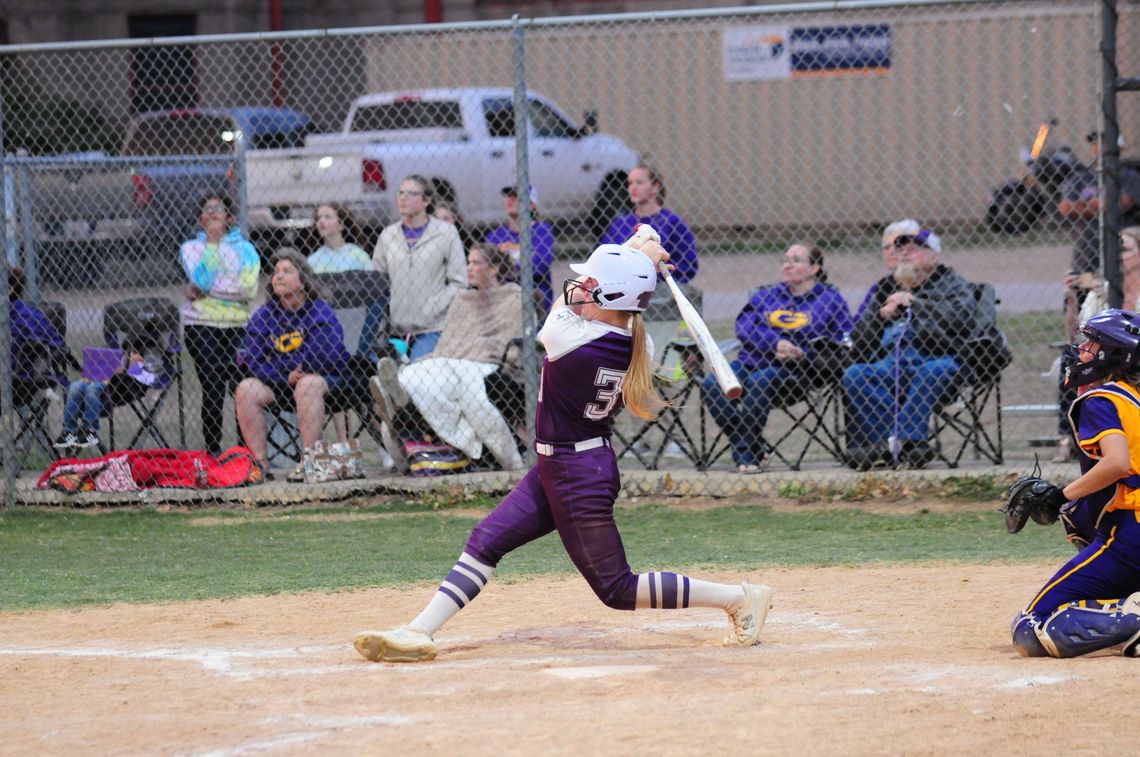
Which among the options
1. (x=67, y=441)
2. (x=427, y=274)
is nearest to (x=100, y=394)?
(x=67, y=441)

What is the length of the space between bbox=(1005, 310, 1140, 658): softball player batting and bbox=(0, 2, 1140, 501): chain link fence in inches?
65.8

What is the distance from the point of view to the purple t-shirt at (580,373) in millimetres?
5609

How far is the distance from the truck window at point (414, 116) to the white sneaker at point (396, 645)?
1036cm

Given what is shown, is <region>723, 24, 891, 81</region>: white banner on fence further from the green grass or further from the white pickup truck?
the green grass

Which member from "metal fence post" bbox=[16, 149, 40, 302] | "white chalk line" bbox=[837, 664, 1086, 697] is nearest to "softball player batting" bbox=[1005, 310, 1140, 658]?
"white chalk line" bbox=[837, 664, 1086, 697]

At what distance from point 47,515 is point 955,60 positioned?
12.3 metres

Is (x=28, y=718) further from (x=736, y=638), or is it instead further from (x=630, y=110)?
(x=630, y=110)

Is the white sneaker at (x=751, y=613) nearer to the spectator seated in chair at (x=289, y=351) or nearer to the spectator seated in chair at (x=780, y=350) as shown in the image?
the spectator seated in chair at (x=780, y=350)

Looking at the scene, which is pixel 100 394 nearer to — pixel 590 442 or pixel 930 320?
pixel 930 320

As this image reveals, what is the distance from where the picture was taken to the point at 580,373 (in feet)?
18.4

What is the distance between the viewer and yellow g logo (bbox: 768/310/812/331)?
9.52 m

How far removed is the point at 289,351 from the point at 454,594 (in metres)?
4.34

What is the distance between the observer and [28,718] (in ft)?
16.6

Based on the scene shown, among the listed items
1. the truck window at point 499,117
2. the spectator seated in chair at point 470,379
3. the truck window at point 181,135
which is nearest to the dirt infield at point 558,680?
the spectator seated in chair at point 470,379
